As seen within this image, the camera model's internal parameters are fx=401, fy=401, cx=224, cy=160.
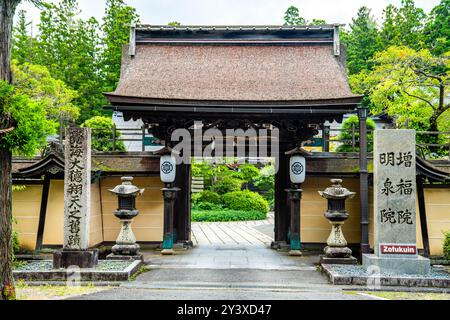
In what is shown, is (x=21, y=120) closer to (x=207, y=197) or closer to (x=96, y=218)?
(x=96, y=218)

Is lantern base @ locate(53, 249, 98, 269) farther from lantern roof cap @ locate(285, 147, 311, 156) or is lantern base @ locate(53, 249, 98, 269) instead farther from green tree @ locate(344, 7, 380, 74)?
green tree @ locate(344, 7, 380, 74)

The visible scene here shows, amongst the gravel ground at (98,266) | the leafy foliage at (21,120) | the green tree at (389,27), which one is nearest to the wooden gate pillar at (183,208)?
the gravel ground at (98,266)

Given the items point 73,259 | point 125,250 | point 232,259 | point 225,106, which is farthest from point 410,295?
point 73,259

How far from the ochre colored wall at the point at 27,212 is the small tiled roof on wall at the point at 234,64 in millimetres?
3631

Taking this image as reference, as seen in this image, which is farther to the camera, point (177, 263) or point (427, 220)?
point (427, 220)

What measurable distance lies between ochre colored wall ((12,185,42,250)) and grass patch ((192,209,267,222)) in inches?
517

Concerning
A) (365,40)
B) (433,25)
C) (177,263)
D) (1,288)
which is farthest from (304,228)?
(365,40)

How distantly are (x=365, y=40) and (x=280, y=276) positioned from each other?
30.1m

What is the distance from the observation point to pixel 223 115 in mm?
10734

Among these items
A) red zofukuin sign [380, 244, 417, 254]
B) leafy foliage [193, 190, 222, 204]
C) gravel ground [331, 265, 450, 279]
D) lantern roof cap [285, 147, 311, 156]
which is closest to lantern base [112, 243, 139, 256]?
gravel ground [331, 265, 450, 279]

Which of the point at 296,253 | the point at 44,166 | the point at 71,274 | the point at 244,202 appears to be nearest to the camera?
the point at 71,274

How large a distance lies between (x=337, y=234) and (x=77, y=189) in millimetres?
5931

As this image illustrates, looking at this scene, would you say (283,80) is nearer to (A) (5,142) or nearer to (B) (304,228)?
(B) (304,228)

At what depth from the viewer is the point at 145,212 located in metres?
12.1
